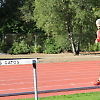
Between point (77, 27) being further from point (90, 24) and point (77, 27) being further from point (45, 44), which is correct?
point (45, 44)

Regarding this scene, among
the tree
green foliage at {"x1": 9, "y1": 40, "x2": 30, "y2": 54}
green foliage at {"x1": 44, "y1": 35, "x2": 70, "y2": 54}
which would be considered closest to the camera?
the tree

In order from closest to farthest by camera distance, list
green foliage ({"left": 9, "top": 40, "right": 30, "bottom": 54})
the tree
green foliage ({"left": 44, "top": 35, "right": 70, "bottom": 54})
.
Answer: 1. the tree
2. green foliage ({"left": 44, "top": 35, "right": 70, "bottom": 54})
3. green foliage ({"left": 9, "top": 40, "right": 30, "bottom": 54})

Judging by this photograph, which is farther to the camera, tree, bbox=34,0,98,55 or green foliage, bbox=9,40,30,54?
green foliage, bbox=9,40,30,54

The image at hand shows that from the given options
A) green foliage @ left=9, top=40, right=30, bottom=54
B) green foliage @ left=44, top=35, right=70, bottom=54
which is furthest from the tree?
green foliage @ left=9, top=40, right=30, bottom=54

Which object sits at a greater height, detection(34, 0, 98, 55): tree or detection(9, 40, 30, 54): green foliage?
detection(34, 0, 98, 55): tree

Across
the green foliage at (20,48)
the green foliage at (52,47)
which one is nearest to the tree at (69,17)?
the green foliage at (52,47)

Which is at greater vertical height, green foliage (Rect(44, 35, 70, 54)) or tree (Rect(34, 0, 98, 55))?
tree (Rect(34, 0, 98, 55))

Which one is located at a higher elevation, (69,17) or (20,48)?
(69,17)

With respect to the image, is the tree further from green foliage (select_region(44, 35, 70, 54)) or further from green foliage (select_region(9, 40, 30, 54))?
green foliage (select_region(9, 40, 30, 54))

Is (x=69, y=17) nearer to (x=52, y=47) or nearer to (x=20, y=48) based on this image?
(x=52, y=47)

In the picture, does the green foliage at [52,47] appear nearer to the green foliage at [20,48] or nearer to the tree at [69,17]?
the green foliage at [20,48]

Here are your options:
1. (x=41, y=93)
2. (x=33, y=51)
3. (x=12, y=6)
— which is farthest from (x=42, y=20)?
(x=41, y=93)

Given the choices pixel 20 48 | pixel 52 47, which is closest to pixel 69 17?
pixel 52 47

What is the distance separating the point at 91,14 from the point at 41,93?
1593cm
